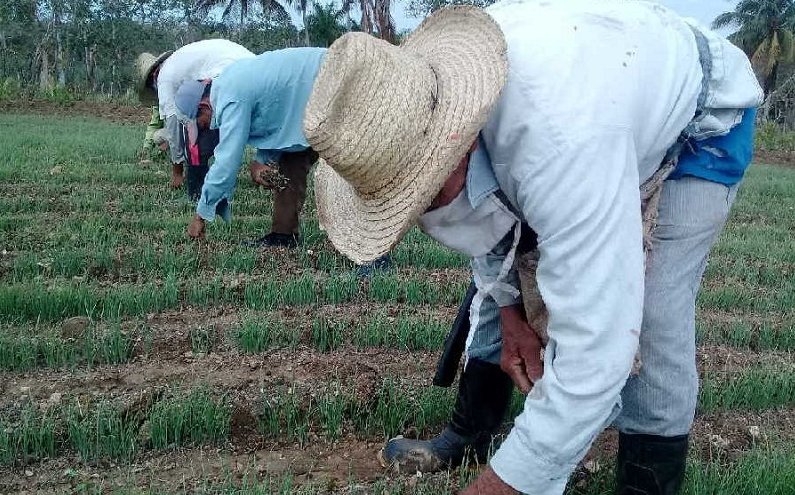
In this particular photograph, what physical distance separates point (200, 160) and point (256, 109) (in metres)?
1.44

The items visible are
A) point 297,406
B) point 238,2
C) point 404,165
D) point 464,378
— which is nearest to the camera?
point 404,165

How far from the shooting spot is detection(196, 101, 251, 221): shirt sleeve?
418 centimetres

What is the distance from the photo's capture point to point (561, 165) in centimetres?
129

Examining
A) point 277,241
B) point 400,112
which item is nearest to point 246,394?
point 400,112

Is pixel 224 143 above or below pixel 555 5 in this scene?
below

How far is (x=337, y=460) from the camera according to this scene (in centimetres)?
252

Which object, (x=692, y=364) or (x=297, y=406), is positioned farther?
(x=297, y=406)

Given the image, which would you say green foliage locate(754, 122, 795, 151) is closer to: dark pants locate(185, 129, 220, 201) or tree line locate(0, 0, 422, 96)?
tree line locate(0, 0, 422, 96)

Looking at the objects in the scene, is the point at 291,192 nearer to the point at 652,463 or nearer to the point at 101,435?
the point at 101,435

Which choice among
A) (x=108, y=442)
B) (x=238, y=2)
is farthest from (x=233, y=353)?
(x=238, y=2)

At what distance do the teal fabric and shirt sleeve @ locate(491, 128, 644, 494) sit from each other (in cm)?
46

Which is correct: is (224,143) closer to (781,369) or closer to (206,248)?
(206,248)

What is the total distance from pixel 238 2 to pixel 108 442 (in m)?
32.8

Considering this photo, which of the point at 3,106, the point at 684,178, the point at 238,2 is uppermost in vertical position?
the point at 238,2
